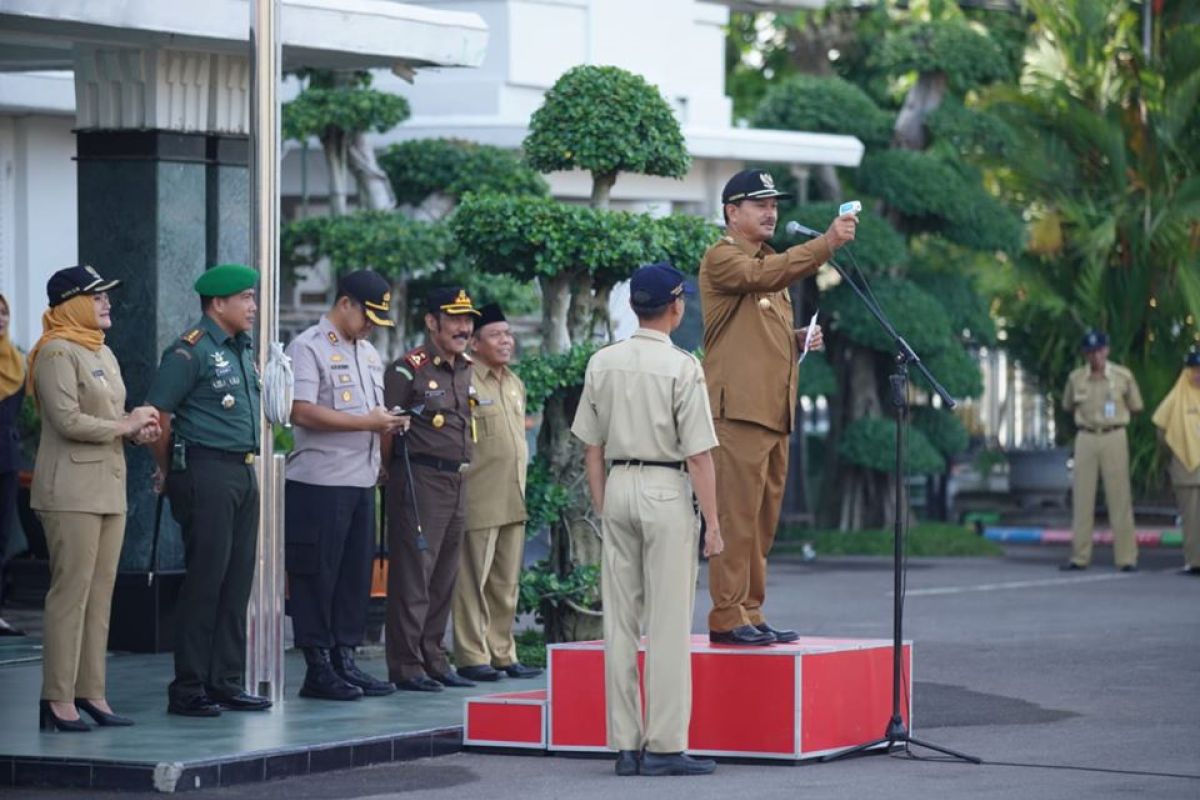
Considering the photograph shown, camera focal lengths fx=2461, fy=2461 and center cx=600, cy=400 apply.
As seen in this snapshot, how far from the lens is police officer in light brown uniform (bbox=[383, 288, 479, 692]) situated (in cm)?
1193

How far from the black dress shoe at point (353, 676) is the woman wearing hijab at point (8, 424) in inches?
140

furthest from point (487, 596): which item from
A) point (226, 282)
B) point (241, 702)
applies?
point (226, 282)

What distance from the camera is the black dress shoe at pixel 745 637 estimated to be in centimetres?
1023

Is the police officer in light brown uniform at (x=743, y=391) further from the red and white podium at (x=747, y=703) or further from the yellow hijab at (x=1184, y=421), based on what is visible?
the yellow hijab at (x=1184, y=421)

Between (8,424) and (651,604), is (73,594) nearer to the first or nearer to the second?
(651,604)

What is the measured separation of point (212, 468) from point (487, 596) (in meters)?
2.49

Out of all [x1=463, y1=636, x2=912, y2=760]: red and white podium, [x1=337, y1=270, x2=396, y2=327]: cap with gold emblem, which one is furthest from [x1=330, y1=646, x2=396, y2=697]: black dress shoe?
[x1=337, y1=270, x2=396, y2=327]: cap with gold emblem

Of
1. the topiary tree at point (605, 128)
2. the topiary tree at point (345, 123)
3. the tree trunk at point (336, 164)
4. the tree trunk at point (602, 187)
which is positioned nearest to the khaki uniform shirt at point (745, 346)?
the topiary tree at point (605, 128)

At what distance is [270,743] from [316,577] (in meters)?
1.54

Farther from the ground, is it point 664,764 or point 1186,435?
point 1186,435

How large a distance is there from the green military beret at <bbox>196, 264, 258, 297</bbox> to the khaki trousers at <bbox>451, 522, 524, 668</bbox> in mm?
2282

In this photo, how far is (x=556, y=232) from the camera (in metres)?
13.2

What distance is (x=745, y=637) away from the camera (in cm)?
1023

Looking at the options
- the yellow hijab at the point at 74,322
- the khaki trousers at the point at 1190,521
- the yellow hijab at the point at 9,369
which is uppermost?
the yellow hijab at the point at 74,322
